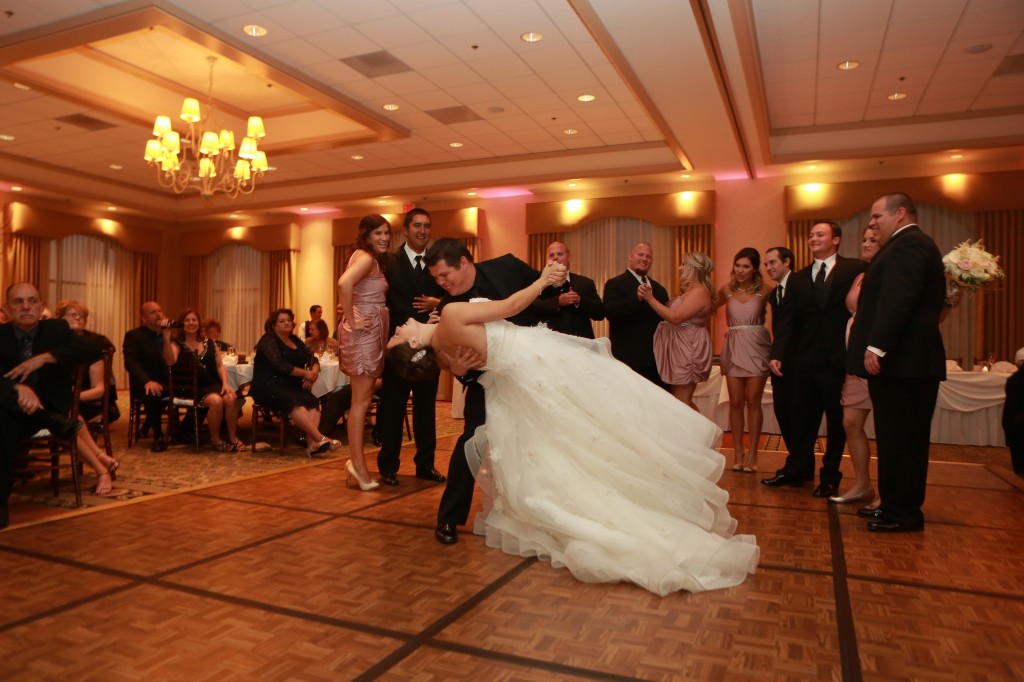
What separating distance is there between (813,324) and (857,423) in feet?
2.19

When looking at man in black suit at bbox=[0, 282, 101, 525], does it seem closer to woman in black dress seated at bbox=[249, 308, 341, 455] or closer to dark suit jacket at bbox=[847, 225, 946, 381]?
woman in black dress seated at bbox=[249, 308, 341, 455]

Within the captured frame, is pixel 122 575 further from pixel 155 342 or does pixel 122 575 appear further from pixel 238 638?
pixel 155 342

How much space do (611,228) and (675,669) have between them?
31.1 ft

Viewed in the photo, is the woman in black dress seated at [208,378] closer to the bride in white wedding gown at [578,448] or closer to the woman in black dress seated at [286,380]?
the woman in black dress seated at [286,380]

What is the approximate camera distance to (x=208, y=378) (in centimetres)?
616

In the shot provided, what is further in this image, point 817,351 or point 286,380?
point 286,380

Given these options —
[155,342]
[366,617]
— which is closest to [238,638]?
[366,617]

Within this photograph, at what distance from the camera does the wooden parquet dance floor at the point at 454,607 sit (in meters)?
1.96

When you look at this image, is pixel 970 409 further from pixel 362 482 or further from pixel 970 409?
pixel 362 482

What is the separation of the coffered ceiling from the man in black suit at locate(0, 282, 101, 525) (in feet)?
9.26

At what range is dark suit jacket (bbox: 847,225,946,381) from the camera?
3244 mm

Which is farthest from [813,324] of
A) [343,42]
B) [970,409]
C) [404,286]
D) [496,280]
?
[343,42]

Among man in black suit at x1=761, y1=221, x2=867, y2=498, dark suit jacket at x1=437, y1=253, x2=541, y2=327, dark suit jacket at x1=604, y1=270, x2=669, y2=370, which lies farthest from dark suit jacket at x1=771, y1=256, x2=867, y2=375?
dark suit jacket at x1=437, y1=253, x2=541, y2=327

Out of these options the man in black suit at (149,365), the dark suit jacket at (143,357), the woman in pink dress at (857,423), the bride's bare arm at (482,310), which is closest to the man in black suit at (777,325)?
the woman in pink dress at (857,423)
